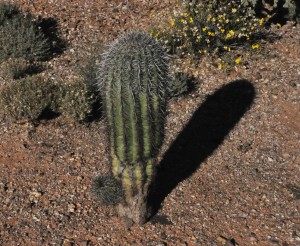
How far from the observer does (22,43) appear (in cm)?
871

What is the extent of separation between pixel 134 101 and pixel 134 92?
0.28 ft

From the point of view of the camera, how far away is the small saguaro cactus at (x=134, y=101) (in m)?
5.12

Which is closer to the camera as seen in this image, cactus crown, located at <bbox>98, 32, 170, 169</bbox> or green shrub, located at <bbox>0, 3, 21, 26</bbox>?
cactus crown, located at <bbox>98, 32, 170, 169</bbox>

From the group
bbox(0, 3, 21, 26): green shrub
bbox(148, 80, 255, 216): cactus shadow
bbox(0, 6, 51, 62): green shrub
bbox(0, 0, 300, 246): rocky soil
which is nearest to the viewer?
bbox(0, 0, 300, 246): rocky soil

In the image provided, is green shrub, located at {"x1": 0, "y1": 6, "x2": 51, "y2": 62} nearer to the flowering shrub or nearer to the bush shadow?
the bush shadow

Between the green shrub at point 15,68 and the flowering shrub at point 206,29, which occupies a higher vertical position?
the green shrub at point 15,68

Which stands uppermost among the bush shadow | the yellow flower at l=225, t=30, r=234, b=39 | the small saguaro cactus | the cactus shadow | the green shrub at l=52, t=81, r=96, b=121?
the small saguaro cactus

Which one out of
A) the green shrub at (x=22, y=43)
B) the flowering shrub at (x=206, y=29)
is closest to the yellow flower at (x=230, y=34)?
the flowering shrub at (x=206, y=29)

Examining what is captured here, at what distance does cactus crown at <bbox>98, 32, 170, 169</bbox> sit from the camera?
511 centimetres

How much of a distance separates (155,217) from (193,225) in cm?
44

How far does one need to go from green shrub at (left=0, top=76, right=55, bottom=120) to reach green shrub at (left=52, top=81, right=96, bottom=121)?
0.14 metres

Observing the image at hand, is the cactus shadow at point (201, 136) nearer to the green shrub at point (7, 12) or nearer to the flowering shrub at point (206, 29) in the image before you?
the flowering shrub at point (206, 29)

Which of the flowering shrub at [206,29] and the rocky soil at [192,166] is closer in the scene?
the rocky soil at [192,166]

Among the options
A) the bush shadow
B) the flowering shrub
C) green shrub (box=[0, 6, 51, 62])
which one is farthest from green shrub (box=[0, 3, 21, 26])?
the flowering shrub
